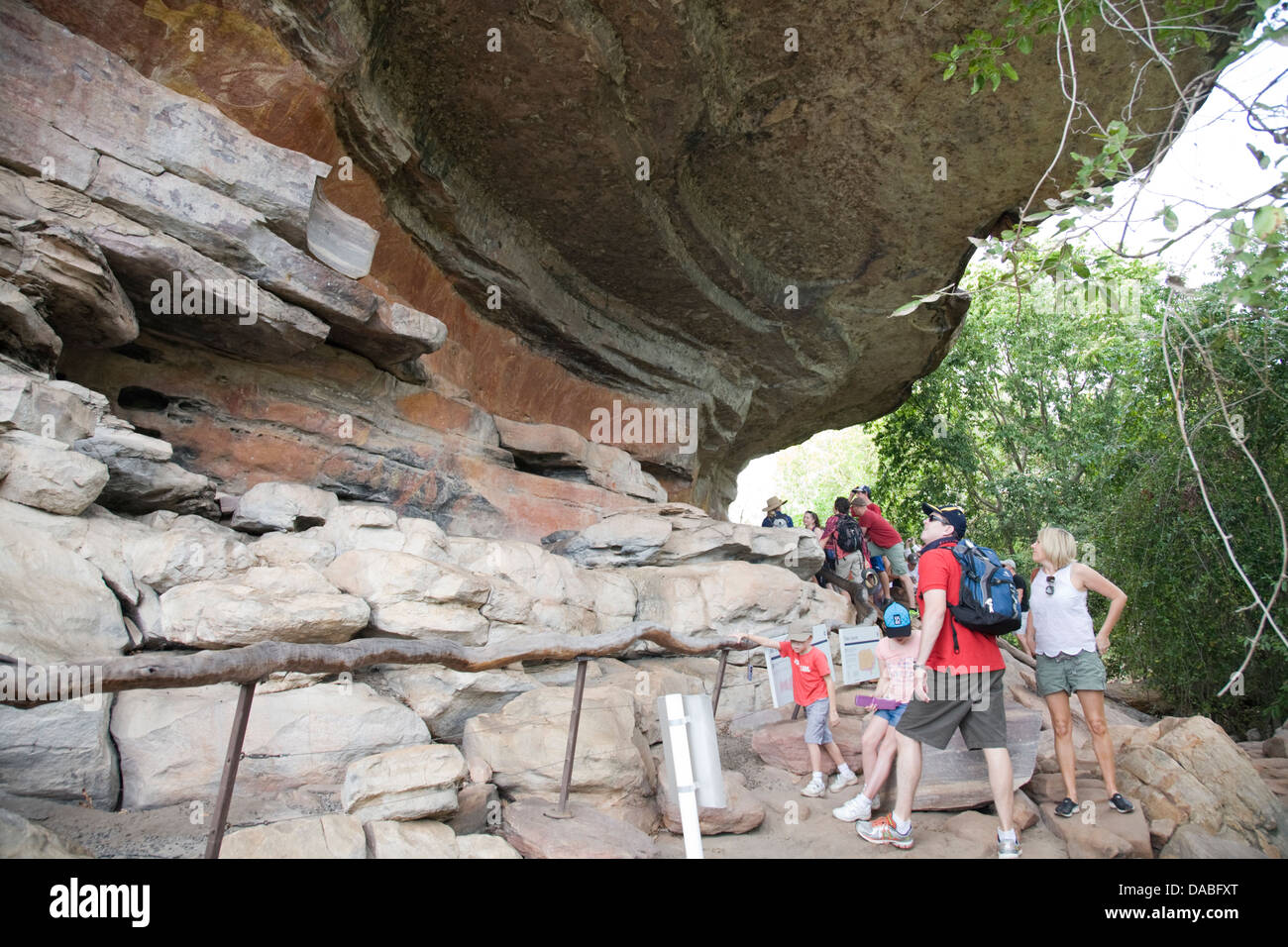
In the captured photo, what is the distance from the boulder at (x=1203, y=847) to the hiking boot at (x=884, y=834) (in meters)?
1.54

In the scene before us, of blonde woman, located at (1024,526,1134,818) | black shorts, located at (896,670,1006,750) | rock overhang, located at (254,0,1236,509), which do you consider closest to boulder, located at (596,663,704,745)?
black shorts, located at (896,670,1006,750)

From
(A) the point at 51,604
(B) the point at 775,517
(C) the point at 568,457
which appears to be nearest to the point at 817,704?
(A) the point at 51,604

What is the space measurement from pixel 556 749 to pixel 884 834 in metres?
1.80

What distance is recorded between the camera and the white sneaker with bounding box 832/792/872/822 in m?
4.52

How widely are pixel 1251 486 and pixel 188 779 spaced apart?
967 centimetres

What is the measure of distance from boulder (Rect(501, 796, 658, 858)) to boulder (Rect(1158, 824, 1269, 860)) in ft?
9.52

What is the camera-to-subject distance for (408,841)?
347 cm

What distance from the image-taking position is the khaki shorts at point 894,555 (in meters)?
9.59

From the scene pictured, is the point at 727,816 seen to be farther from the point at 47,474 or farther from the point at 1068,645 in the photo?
the point at 47,474

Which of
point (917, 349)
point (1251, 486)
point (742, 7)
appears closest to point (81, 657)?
point (742, 7)

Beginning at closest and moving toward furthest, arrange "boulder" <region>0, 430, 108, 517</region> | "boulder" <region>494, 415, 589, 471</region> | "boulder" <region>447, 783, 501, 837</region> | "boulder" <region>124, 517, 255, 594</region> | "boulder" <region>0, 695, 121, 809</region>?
1. "boulder" <region>0, 695, 121, 809</region>
2. "boulder" <region>447, 783, 501, 837</region>
3. "boulder" <region>0, 430, 108, 517</region>
4. "boulder" <region>124, 517, 255, 594</region>
5. "boulder" <region>494, 415, 589, 471</region>

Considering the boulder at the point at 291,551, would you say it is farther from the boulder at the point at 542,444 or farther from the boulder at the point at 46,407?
the boulder at the point at 542,444

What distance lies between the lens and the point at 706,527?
852 cm

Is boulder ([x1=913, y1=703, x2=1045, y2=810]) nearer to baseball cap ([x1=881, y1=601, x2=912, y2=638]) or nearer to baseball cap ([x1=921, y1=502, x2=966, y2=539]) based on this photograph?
baseball cap ([x1=881, y1=601, x2=912, y2=638])
